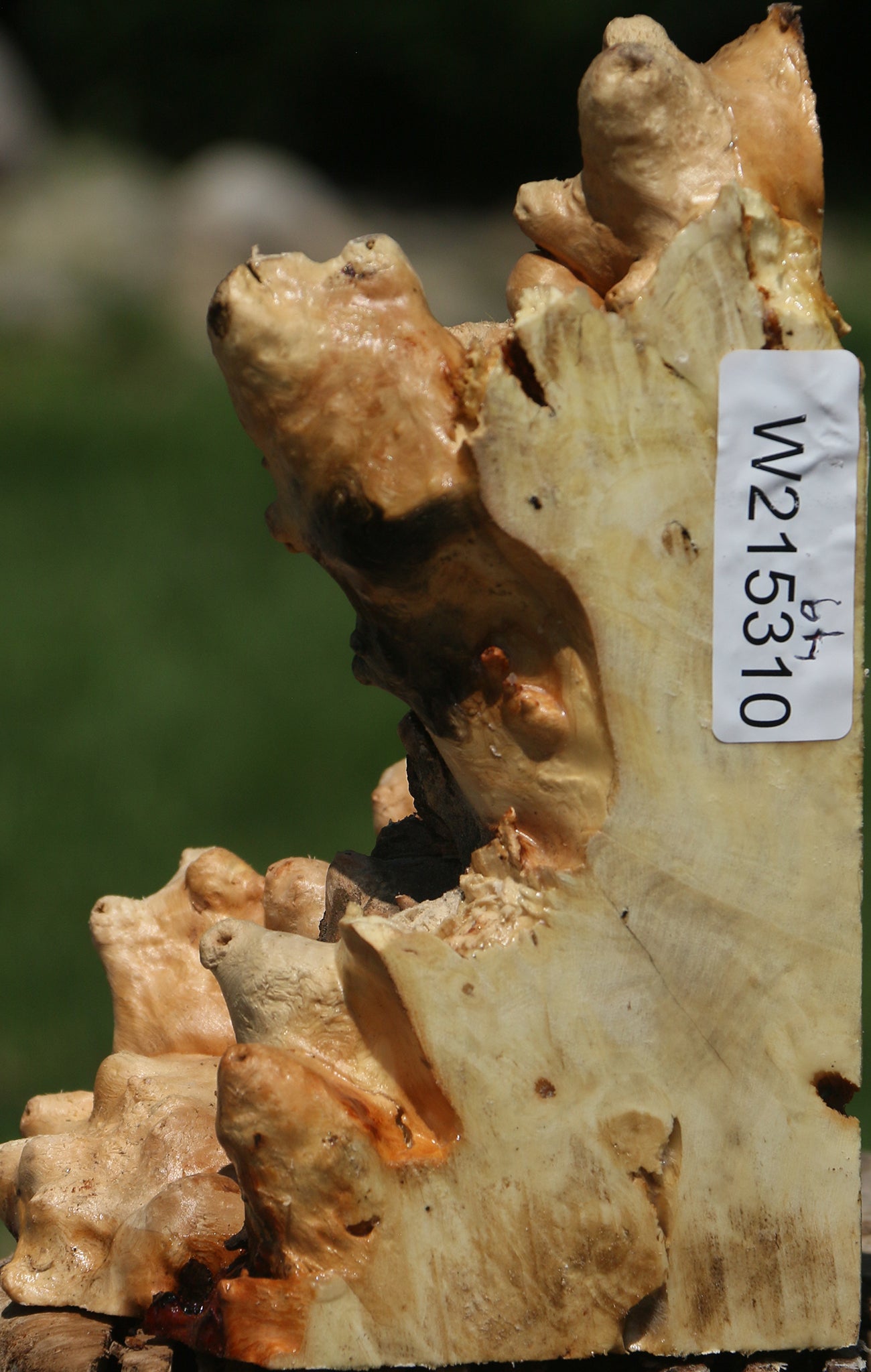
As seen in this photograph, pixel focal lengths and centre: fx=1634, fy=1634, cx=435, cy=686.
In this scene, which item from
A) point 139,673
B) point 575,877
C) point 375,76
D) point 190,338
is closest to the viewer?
point 575,877

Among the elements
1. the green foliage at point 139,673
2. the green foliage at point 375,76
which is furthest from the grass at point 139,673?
the green foliage at point 375,76

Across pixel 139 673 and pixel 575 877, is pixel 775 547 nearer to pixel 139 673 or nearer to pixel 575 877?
pixel 575 877

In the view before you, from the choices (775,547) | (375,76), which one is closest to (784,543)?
(775,547)

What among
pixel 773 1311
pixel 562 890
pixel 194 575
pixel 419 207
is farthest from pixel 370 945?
pixel 419 207

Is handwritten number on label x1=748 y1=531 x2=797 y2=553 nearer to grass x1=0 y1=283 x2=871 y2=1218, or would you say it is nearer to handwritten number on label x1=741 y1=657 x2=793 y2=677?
handwritten number on label x1=741 y1=657 x2=793 y2=677

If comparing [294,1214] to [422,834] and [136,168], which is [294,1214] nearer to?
[422,834]

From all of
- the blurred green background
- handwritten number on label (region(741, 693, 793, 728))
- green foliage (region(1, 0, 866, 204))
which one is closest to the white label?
handwritten number on label (region(741, 693, 793, 728))
